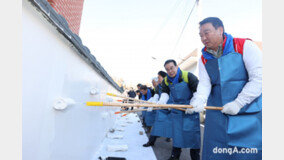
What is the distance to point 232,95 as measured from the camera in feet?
5.18

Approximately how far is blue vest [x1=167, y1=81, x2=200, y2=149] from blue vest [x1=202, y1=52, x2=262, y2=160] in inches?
28.9

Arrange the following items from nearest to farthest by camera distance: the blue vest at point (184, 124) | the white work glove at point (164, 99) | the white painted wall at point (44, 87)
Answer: the white painted wall at point (44, 87) → the blue vest at point (184, 124) → the white work glove at point (164, 99)

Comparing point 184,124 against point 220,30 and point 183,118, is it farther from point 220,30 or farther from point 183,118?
point 220,30

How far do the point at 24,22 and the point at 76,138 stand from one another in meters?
1.21

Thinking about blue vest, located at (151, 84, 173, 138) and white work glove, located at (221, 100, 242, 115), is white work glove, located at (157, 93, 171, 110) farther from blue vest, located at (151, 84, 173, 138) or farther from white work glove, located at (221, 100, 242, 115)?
white work glove, located at (221, 100, 242, 115)

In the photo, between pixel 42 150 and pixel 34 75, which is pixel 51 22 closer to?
pixel 34 75

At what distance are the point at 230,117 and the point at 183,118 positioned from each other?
1149 millimetres

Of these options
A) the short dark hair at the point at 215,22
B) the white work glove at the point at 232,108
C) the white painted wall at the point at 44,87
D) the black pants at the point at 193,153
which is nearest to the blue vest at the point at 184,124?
the black pants at the point at 193,153

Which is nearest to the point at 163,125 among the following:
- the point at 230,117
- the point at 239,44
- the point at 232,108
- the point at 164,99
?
the point at 164,99

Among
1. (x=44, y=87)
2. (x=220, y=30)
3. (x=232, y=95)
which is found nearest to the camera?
(x=44, y=87)

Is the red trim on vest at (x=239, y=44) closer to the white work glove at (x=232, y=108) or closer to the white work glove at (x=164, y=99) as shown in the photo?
the white work glove at (x=232, y=108)

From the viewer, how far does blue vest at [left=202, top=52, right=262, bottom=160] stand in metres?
1.43

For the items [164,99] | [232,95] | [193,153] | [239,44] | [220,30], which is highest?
[220,30]

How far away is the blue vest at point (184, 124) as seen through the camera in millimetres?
2482
